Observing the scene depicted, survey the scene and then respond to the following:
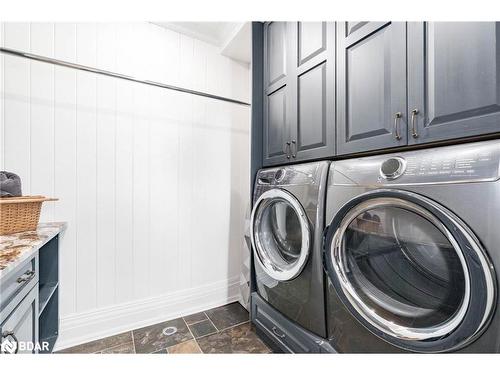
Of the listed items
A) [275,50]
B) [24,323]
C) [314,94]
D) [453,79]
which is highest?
[275,50]

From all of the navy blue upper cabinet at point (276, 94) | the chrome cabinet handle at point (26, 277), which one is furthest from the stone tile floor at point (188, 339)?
the navy blue upper cabinet at point (276, 94)

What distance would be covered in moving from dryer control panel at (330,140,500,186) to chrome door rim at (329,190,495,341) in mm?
71

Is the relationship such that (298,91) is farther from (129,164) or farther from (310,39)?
(129,164)

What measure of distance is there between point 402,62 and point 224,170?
149 cm

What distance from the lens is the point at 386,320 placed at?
89cm

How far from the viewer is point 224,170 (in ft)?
6.83

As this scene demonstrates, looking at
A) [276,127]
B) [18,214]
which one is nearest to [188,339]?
[18,214]

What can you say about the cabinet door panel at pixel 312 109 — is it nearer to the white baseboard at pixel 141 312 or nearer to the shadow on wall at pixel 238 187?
the shadow on wall at pixel 238 187

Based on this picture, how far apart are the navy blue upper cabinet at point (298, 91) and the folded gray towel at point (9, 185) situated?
140 centimetres

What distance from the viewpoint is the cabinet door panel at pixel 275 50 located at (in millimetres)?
1501

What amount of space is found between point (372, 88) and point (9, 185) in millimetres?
1761

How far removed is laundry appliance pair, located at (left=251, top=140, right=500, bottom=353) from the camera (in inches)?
26.4

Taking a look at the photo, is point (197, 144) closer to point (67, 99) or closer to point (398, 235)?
point (67, 99)
